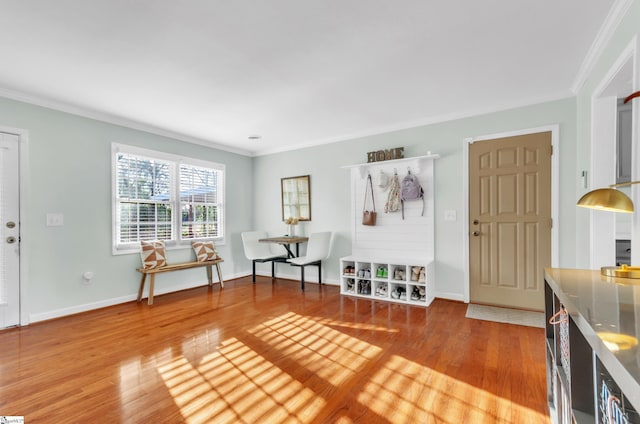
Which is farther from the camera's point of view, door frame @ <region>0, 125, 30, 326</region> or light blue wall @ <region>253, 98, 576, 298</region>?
light blue wall @ <region>253, 98, 576, 298</region>

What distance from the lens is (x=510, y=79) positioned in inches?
114

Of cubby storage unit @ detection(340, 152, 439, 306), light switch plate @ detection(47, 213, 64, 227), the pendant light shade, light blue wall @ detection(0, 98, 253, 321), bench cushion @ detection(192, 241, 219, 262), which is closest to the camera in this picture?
the pendant light shade

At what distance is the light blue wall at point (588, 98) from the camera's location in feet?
5.89

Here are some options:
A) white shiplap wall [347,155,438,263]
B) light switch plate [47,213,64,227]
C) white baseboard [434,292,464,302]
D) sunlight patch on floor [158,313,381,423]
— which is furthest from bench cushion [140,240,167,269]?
white baseboard [434,292,464,302]

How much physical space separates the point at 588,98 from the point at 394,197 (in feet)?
7.14

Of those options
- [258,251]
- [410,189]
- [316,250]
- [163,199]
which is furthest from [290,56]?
[258,251]

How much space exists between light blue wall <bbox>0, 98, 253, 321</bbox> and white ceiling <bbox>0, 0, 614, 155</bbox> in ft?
0.74

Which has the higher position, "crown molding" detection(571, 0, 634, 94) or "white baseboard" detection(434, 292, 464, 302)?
"crown molding" detection(571, 0, 634, 94)

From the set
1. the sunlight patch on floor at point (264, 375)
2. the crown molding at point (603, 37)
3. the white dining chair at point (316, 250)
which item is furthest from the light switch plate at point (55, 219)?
the crown molding at point (603, 37)

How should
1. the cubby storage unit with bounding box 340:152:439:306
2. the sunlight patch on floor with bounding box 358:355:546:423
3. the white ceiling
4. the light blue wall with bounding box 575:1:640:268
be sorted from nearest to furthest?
the sunlight patch on floor with bounding box 358:355:546:423 < the light blue wall with bounding box 575:1:640:268 < the white ceiling < the cubby storage unit with bounding box 340:152:439:306

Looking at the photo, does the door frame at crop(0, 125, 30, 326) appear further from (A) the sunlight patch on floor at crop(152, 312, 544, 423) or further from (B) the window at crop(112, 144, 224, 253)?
(A) the sunlight patch on floor at crop(152, 312, 544, 423)

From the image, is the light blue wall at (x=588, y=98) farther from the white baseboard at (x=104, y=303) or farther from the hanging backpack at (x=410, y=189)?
the white baseboard at (x=104, y=303)

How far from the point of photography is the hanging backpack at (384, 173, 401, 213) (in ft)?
13.7

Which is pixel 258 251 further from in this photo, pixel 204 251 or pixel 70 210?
pixel 70 210
